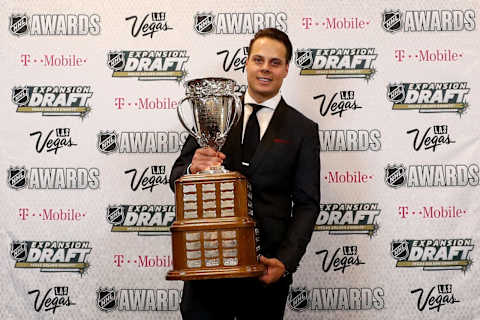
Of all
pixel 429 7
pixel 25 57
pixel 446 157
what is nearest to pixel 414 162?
pixel 446 157

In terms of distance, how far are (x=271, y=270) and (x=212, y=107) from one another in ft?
2.07

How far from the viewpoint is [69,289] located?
2928mm

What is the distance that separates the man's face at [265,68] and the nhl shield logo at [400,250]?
3.73ft

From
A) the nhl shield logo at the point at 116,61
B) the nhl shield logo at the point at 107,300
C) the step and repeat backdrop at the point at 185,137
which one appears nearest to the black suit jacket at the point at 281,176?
the step and repeat backdrop at the point at 185,137

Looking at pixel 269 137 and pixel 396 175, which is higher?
pixel 269 137

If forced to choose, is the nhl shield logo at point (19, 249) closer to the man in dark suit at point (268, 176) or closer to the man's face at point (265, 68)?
the man in dark suit at point (268, 176)

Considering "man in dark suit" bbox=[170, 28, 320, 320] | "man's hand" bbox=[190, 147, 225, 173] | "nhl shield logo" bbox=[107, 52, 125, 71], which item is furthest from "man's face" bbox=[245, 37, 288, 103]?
"nhl shield logo" bbox=[107, 52, 125, 71]

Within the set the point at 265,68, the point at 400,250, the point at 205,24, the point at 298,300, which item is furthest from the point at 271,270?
the point at 205,24

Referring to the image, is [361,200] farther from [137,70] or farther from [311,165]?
[137,70]

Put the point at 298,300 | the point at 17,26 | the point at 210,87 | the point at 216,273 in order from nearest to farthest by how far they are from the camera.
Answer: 1. the point at 216,273
2. the point at 210,87
3. the point at 298,300
4. the point at 17,26

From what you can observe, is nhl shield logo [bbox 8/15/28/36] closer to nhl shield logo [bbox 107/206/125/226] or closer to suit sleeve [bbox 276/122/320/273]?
nhl shield logo [bbox 107/206/125/226]

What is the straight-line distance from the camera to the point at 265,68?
2.25m

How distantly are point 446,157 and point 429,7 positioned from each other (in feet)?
2.63

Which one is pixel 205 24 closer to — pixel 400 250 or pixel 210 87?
pixel 210 87
